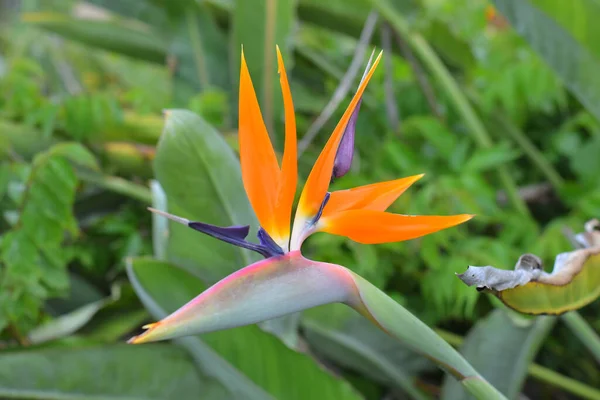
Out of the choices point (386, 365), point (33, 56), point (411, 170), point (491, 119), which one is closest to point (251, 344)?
point (386, 365)

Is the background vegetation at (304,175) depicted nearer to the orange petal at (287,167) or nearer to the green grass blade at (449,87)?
the green grass blade at (449,87)

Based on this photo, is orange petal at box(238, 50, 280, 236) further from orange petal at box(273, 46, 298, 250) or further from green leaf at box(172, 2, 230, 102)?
green leaf at box(172, 2, 230, 102)

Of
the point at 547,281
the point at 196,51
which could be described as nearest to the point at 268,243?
the point at 547,281

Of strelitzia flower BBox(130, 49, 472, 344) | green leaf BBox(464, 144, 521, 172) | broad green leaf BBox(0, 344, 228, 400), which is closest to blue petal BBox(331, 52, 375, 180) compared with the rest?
strelitzia flower BBox(130, 49, 472, 344)

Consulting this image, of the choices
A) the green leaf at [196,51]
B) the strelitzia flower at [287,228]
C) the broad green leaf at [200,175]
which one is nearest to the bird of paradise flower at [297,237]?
the strelitzia flower at [287,228]

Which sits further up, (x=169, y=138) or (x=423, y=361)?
(x=169, y=138)

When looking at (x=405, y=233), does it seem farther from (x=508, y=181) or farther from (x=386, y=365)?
(x=508, y=181)
